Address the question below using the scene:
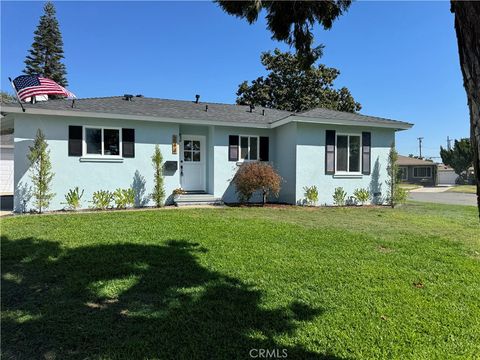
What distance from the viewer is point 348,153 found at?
13766 millimetres

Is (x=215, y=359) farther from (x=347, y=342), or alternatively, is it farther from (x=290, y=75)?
(x=290, y=75)

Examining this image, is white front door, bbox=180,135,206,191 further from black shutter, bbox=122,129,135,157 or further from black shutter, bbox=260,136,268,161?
black shutter, bbox=260,136,268,161

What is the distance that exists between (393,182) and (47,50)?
36.9 meters

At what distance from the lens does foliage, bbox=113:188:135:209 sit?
38.1ft

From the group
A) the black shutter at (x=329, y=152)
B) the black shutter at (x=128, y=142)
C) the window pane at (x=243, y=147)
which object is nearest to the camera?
the black shutter at (x=128, y=142)

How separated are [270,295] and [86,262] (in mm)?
2936

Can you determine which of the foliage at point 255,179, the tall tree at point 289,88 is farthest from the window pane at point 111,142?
the tall tree at point 289,88

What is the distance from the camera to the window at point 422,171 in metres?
43.2

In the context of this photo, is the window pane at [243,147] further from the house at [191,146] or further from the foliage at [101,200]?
the foliage at [101,200]

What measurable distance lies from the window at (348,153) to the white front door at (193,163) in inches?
227

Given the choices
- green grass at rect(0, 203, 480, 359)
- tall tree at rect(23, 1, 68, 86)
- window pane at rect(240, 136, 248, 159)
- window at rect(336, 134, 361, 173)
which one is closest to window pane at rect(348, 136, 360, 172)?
window at rect(336, 134, 361, 173)

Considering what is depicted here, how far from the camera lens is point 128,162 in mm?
12023

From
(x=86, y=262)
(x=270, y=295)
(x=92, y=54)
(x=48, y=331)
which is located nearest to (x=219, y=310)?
(x=270, y=295)

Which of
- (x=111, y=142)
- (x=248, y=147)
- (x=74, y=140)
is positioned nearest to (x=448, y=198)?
(x=248, y=147)
